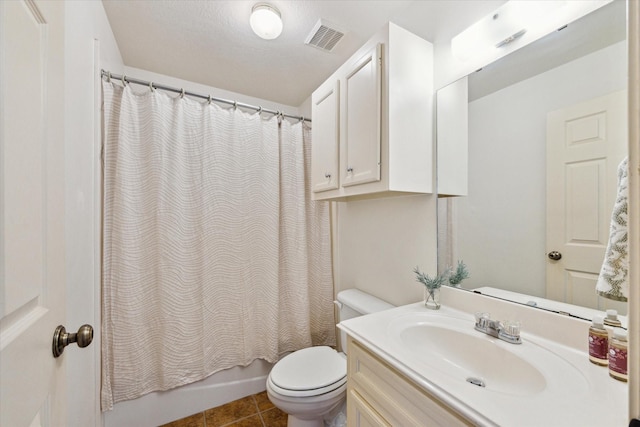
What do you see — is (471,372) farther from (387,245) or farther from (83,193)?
(83,193)

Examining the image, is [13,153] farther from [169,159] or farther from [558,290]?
[558,290]

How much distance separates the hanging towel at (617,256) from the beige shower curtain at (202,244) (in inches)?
62.7

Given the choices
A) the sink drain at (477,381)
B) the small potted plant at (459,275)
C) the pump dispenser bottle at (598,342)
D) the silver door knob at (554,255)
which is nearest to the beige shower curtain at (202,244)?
the small potted plant at (459,275)

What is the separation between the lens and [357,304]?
4.99ft

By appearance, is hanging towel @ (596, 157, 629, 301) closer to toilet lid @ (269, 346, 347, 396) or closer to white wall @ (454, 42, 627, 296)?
white wall @ (454, 42, 627, 296)

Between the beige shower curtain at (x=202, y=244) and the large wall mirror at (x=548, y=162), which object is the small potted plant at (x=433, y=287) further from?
the beige shower curtain at (x=202, y=244)

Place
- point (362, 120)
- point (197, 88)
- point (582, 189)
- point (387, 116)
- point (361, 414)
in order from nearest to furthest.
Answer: point (582, 189) < point (361, 414) < point (387, 116) < point (362, 120) < point (197, 88)

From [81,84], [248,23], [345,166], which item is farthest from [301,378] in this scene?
[248,23]

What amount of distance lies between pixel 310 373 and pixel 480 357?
0.86m

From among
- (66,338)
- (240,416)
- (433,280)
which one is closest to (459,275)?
(433,280)

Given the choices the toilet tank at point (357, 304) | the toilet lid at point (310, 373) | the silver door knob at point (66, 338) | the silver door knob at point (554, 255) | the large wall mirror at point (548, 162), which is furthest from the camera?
the toilet tank at point (357, 304)

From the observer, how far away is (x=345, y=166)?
1.38 meters

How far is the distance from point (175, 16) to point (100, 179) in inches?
38.4

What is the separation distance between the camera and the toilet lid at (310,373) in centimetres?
126
